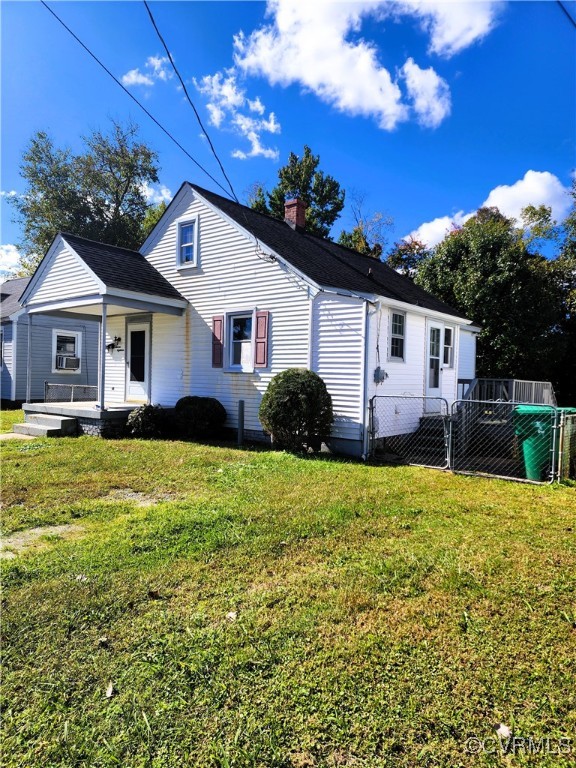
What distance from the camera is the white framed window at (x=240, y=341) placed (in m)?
11.1

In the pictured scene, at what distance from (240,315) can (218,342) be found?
3.07ft

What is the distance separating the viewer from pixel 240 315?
11.3 metres

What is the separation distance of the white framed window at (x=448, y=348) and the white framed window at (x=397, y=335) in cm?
266

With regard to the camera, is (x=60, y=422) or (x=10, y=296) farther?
(x=10, y=296)

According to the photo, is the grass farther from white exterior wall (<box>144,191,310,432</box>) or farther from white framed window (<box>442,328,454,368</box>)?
white framed window (<box>442,328,454,368</box>)

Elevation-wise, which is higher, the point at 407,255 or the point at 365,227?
the point at 365,227

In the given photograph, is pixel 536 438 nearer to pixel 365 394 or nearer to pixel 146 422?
pixel 365 394

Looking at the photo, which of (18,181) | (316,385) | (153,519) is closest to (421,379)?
(316,385)

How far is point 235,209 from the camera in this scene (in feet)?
41.0

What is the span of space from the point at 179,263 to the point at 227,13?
Result: 6295 millimetres

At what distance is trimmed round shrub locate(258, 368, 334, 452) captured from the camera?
8.80m

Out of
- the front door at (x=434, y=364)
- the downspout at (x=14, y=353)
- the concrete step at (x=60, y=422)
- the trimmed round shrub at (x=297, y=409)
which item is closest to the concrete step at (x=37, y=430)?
the concrete step at (x=60, y=422)

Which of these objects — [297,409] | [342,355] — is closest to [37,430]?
[297,409]

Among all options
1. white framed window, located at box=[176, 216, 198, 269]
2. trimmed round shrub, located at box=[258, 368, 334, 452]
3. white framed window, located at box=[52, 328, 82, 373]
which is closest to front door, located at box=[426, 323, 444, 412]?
trimmed round shrub, located at box=[258, 368, 334, 452]
